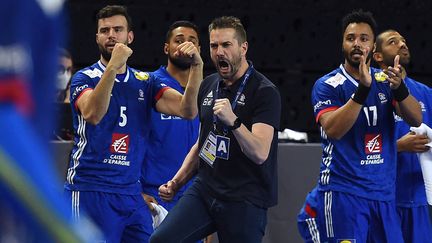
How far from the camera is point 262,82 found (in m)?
5.70

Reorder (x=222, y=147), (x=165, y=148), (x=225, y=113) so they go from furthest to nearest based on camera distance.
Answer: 1. (x=165, y=148)
2. (x=222, y=147)
3. (x=225, y=113)

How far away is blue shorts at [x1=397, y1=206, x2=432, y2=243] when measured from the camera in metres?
6.51

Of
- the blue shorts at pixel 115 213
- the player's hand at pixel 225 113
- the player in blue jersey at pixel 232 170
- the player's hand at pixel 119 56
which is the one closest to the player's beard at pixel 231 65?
the player in blue jersey at pixel 232 170

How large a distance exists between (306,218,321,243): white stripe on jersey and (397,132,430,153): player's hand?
798mm

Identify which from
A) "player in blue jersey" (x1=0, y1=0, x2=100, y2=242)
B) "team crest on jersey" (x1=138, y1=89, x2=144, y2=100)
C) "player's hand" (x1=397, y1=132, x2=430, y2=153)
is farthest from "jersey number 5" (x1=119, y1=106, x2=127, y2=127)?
"player in blue jersey" (x1=0, y1=0, x2=100, y2=242)

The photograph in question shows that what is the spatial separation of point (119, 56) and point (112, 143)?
0.57 m

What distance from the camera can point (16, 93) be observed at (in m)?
1.93

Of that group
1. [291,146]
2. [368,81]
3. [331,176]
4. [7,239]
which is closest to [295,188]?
[291,146]

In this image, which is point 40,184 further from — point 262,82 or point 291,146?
point 291,146

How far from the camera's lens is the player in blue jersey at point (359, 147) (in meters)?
6.02

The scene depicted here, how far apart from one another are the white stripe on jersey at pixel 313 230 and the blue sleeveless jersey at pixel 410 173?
2.29 ft

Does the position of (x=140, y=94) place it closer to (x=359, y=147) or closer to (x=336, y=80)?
(x=336, y=80)

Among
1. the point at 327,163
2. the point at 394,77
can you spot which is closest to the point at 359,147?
the point at 327,163

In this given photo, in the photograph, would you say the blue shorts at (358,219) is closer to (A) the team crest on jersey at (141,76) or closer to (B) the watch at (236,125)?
(B) the watch at (236,125)
